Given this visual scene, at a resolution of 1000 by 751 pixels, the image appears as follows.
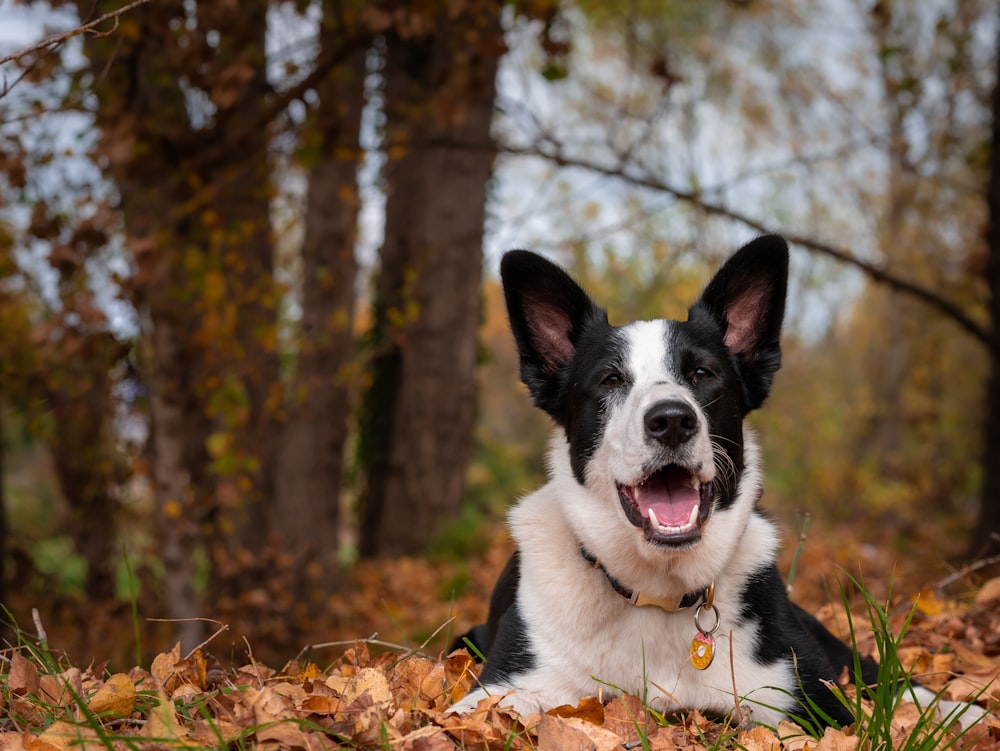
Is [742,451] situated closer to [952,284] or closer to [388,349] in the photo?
[388,349]

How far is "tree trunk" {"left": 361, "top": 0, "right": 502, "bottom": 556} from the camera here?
1040cm

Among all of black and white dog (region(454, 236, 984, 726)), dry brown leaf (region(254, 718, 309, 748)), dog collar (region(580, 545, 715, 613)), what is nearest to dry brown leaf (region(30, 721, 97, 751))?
dry brown leaf (region(254, 718, 309, 748))

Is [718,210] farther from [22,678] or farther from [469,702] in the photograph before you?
[22,678]

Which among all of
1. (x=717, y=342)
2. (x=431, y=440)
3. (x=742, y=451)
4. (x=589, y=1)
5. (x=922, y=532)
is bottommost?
(x=922, y=532)

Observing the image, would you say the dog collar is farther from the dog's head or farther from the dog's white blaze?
the dog's white blaze

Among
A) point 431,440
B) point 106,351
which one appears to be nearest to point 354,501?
point 431,440

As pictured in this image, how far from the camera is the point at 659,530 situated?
122 inches

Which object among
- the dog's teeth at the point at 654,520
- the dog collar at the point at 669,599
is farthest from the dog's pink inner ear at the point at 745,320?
the dog collar at the point at 669,599

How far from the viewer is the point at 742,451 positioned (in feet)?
11.4

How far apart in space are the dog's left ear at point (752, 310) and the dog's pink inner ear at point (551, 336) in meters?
0.50

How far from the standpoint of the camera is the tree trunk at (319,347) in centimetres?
786

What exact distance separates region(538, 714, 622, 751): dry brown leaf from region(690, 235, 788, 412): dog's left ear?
1.53 meters

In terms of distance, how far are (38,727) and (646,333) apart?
2.24 meters

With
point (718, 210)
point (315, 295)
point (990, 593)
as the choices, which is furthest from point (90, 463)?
point (990, 593)
